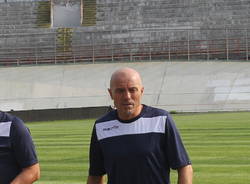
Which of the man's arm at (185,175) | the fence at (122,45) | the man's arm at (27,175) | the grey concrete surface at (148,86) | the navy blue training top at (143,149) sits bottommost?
the grey concrete surface at (148,86)

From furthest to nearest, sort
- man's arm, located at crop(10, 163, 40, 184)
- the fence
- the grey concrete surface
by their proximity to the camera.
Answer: the fence
the grey concrete surface
man's arm, located at crop(10, 163, 40, 184)

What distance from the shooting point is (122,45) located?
4250cm

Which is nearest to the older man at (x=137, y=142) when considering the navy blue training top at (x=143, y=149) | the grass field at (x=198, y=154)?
the navy blue training top at (x=143, y=149)

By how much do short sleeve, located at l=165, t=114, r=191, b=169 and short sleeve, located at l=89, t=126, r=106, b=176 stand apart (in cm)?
50

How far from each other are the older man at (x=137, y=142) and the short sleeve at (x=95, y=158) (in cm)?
11

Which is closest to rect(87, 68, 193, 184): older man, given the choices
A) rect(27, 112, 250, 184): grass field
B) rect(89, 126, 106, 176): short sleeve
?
rect(89, 126, 106, 176): short sleeve

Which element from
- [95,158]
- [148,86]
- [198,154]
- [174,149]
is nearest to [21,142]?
[95,158]

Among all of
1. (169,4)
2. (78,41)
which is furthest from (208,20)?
(78,41)

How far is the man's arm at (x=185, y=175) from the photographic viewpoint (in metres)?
4.08

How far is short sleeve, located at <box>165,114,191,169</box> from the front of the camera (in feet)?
13.5

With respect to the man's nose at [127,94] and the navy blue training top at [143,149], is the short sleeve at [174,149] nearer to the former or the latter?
the navy blue training top at [143,149]

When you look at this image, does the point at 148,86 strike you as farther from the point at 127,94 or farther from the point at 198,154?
the point at 127,94

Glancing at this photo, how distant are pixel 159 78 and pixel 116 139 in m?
32.5

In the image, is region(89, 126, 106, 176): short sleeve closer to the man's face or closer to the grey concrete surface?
the man's face
